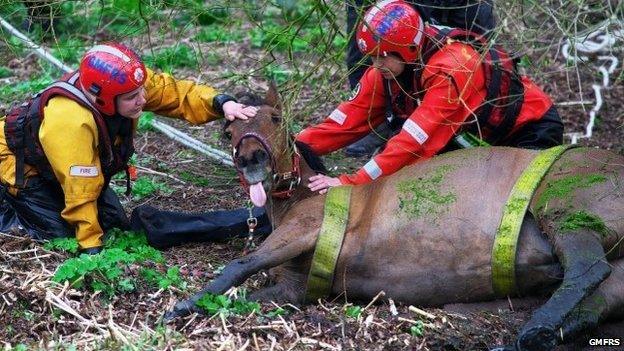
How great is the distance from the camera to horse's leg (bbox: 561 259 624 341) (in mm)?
5021

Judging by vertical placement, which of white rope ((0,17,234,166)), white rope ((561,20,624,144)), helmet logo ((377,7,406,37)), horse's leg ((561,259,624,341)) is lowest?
white rope ((561,20,624,144))

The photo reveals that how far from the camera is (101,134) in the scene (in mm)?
6156

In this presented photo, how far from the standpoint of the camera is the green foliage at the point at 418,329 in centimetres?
523

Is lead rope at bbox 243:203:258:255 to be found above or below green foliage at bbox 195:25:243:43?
above

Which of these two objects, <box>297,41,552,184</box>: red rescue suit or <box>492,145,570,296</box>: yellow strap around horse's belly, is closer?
<box>492,145,570,296</box>: yellow strap around horse's belly

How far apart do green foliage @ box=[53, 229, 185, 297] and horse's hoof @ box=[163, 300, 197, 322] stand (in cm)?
33

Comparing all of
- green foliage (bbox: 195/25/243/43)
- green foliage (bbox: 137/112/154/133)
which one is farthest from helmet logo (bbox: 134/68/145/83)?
green foliage (bbox: 195/25/243/43)

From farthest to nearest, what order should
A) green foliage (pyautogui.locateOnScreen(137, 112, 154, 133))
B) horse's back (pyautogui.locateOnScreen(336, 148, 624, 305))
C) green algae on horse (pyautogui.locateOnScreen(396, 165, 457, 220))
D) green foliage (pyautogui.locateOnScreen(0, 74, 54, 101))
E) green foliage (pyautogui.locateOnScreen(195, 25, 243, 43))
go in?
green foliage (pyautogui.locateOnScreen(195, 25, 243, 43))
green foliage (pyautogui.locateOnScreen(0, 74, 54, 101))
green foliage (pyautogui.locateOnScreen(137, 112, 154, 133))
green algae on horse (pyautogui.locateOnScreen(396, 165, 457, 220))
horse's back (pyautogui.locateOnScreen(336, 148, 624, 305))

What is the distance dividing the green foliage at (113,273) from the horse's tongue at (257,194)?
59 centimetres

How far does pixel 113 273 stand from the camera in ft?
17.8

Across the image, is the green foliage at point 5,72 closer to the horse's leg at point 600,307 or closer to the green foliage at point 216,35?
the green foliage at point 216,35

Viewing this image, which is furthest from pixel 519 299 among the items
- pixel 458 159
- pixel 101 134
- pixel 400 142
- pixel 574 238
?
pixel 101 134

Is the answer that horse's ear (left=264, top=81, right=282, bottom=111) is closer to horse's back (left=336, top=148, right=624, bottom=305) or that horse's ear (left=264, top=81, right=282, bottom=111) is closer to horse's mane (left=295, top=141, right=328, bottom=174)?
horse's mane (left=295, top=141, right=328, bottom=174)

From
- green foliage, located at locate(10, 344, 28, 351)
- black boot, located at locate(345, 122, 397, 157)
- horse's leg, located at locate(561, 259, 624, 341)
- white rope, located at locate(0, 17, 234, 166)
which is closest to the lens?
green foliage, located at locate(10, 344, 28, 351)
